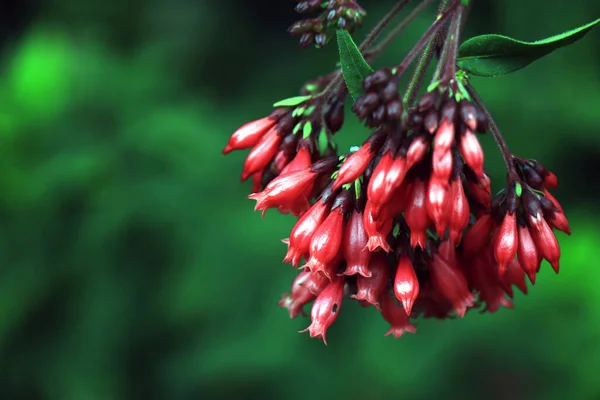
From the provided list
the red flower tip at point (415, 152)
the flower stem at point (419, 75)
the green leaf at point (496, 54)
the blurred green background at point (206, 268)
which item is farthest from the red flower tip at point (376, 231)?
the blurred green background at point (206, 268)

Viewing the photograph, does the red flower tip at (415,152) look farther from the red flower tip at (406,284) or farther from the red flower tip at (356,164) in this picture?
the red flower tip at (406,284)

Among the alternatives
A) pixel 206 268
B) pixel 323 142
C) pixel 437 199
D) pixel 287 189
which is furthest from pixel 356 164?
pixel 206 268

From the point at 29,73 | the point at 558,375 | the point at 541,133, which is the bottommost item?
the point at 558,375

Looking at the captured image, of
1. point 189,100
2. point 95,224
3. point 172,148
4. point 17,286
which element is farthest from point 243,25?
point 17,286

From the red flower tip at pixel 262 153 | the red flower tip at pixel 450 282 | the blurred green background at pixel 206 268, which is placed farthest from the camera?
the blurred green background at pixel 206 268

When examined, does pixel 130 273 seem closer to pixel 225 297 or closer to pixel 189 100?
pixel 225 297

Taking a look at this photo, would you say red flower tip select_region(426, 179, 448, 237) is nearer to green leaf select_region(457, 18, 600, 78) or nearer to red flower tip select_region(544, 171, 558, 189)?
green leaf select_region(457, 18, 600, 78)
